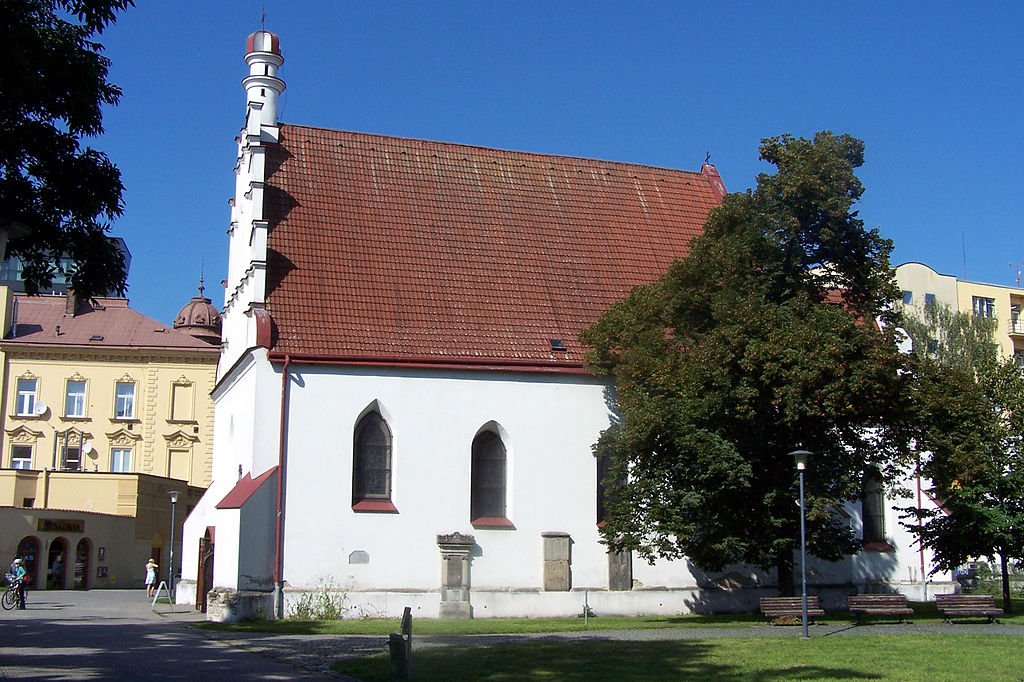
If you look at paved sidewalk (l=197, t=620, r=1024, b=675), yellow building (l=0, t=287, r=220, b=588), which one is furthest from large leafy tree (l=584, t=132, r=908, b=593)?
yellow building (l=0, t=287, r=220, b=588)

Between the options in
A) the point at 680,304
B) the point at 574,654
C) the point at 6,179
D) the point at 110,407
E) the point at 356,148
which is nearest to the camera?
the point at 6,179

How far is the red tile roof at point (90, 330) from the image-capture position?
189ft

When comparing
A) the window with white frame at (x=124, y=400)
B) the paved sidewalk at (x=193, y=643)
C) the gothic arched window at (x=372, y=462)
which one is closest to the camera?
the paved sidewalk at (x=193, y=643)

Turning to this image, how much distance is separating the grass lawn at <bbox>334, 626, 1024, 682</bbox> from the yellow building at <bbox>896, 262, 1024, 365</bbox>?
46682 mm

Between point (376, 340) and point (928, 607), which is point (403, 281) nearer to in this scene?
point (376, 340)

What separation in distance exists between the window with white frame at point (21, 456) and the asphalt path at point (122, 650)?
29.1 m

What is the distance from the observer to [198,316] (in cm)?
6769

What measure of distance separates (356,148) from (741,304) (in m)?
12.7

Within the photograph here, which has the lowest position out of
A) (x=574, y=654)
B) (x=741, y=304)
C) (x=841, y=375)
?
(x=574, y=654)

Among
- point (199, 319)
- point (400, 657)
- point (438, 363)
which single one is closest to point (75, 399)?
point (199, 319)

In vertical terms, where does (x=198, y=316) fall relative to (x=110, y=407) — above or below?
above

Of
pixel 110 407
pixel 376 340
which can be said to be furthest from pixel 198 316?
pixel 376 340

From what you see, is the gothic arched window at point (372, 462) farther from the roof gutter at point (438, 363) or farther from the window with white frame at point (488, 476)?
the window with white frame at point (488, 476)

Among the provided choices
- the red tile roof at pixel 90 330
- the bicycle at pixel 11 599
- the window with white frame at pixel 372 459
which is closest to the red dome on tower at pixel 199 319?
the red tile roof at pixel 90 330
